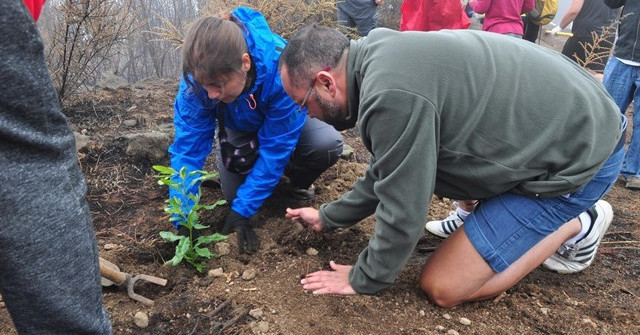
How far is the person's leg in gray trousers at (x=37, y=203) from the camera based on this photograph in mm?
979

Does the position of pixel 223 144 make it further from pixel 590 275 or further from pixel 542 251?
pixel 590 275

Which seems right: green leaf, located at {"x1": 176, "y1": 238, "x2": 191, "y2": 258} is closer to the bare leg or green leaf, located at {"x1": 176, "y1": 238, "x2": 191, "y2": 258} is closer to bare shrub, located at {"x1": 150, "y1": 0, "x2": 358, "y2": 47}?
the bare leg

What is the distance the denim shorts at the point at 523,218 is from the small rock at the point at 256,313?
99cm

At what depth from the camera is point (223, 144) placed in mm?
2979

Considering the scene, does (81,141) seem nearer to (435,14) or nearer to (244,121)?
(244,121)

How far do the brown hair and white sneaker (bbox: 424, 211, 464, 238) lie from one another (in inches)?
57.9

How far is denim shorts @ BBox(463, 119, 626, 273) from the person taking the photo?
204cm

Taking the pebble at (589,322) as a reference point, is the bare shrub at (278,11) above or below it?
above

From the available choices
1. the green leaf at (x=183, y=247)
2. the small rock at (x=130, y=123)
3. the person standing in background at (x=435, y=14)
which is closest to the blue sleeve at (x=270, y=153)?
the green leaf at (x=183, y=247)

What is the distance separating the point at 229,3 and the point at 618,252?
13.5ft

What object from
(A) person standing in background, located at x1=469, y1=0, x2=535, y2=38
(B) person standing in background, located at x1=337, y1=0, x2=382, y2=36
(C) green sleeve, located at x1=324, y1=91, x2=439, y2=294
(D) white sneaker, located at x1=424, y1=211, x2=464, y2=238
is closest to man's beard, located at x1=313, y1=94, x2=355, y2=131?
(C) green sleeve, located at x1=324, y1=91, x2=439, y2=294

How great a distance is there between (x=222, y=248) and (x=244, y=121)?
0.73m

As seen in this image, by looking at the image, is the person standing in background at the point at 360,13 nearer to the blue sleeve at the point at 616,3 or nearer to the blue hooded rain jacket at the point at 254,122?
the blue sleeve at the point at 616,3

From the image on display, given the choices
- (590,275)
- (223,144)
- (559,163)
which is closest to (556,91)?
A: (559,163)
